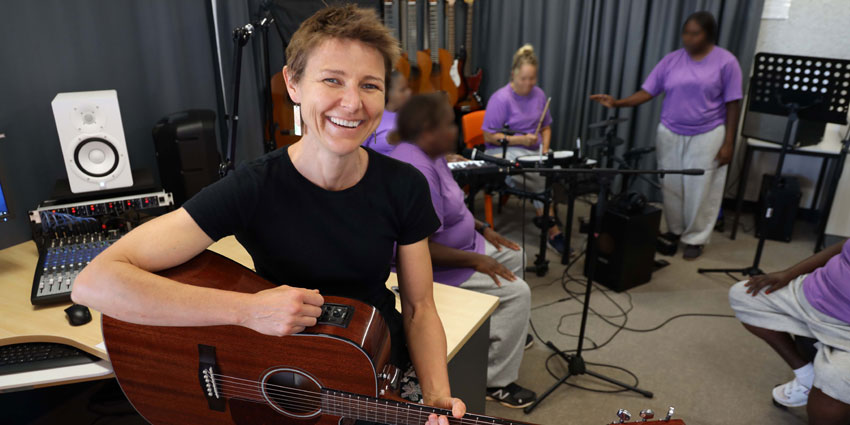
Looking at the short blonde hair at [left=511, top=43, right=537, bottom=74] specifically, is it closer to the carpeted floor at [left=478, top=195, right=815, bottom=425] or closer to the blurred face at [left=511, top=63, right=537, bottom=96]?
the blurred face at [left=511, top=63, right=537, bottom=96]

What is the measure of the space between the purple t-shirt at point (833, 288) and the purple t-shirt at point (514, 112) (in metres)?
2.01

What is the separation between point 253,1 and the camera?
293 cm

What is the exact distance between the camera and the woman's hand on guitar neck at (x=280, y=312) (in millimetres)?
1024

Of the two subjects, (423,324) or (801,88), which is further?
(801,88)

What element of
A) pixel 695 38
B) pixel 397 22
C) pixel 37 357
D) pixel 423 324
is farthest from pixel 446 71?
pixel 37 357

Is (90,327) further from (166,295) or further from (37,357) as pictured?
(166,295)

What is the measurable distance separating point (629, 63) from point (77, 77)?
3.81 meters

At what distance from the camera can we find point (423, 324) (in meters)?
1.26

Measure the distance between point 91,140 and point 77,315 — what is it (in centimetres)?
67

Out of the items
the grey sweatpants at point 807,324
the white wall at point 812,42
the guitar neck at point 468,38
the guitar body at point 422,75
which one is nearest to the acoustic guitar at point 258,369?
the grey sweatpants at point 807,324

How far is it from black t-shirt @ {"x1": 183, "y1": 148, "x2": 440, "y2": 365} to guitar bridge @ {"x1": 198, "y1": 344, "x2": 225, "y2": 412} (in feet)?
0.72

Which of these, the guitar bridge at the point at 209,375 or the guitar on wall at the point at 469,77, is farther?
the guitar on wall at the point at 469,77

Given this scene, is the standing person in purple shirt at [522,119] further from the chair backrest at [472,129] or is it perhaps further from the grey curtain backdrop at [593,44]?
the grey curtain backdrop at [593,44]

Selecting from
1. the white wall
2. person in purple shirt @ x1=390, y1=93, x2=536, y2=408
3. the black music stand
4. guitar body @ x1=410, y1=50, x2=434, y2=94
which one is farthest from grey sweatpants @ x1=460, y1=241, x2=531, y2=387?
the white wall
